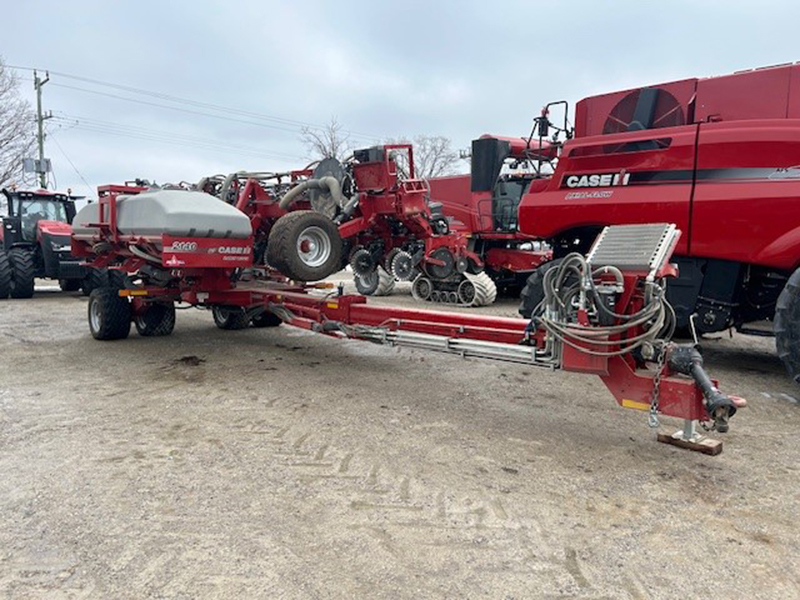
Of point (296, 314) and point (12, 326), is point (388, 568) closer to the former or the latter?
point (296, 314)

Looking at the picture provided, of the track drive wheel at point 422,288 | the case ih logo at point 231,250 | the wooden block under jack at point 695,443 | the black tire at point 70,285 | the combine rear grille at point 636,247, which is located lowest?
the black tire at point 70,285

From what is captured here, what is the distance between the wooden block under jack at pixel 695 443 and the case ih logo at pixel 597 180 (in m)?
3.01

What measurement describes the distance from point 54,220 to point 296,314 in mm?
10762

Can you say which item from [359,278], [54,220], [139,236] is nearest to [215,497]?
[139,236]

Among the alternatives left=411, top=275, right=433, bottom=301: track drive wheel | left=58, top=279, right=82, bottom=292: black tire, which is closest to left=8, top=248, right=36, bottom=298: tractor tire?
left=58, top=279, right=82, bottom=292: black tire

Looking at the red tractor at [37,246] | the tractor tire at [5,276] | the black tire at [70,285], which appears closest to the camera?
the tractor tire at [5,276]

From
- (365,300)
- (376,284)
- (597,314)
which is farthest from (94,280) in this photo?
(597,314)

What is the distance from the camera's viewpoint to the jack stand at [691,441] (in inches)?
140

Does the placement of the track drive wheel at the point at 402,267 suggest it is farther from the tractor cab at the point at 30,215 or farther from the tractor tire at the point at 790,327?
the tractor tire at the point at 790,327

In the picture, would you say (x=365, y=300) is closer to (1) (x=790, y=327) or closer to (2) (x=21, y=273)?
(1) (x=790, y=327)

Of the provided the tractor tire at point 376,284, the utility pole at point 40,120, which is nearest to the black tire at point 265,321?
the tractor tire at point 376,284

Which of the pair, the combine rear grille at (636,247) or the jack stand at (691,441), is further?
the combine rear grille at (636,247)

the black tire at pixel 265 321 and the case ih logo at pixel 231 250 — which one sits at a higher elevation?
the case ih logo at pixel 231 250

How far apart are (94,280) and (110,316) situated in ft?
20.6
